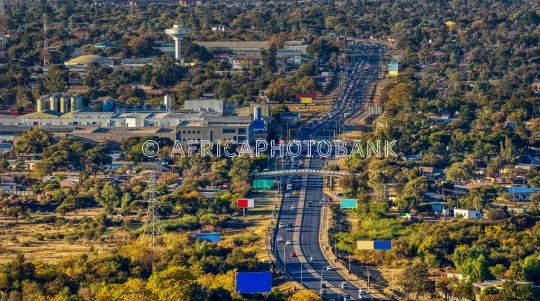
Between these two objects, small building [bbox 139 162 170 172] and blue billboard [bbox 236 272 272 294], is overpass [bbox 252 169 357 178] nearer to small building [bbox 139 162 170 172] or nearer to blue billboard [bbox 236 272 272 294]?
small building [bbox 139 162 170 172]

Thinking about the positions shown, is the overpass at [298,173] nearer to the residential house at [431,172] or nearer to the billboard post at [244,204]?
the residential house at [431,172]

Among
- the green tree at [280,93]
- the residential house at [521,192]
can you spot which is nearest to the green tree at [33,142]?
the green tree at [280,93]

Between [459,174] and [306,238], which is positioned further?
[459,174]

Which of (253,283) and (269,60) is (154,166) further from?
(269,60)

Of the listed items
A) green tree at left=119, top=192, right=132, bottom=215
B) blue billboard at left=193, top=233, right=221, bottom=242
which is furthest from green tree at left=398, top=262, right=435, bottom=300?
green tree at left=119, top=192, right=132, bottom=215

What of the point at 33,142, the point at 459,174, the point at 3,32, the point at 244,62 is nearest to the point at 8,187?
the point at 33,142

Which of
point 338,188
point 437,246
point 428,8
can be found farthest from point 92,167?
point 428,8
